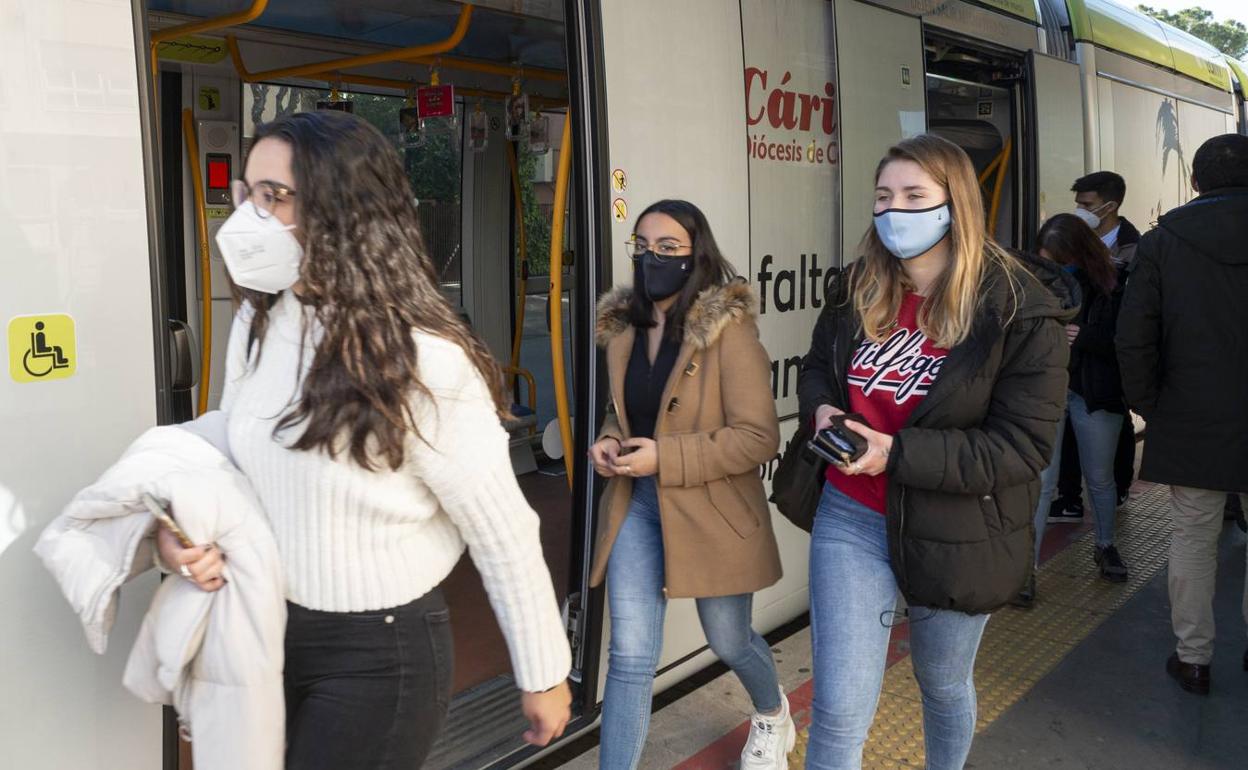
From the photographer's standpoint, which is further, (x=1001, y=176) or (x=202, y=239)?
(x=1001, y=176)

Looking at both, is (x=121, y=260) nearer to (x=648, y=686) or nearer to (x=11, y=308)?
(x=11, y=308)

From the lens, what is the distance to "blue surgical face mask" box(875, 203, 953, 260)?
253 centimetres

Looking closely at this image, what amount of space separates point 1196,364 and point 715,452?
1892 millimetres

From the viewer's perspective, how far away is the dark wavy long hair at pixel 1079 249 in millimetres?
4715

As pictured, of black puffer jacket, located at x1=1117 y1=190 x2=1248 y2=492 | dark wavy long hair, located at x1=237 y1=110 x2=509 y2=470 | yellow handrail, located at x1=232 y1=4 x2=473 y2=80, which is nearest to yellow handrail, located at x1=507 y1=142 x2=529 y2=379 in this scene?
yellow handrail, located at x1=232 y1=4 x2=473 y2=80

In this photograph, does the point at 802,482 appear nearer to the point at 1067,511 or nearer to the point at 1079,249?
the point at 1079,249

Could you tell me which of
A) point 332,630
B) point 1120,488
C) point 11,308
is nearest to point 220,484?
point 332,630

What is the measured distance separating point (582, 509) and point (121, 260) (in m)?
1.56

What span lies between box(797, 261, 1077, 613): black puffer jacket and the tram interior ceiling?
3.64ft

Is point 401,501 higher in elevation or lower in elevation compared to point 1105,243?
lower

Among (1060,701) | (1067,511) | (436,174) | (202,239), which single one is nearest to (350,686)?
(1060,701)

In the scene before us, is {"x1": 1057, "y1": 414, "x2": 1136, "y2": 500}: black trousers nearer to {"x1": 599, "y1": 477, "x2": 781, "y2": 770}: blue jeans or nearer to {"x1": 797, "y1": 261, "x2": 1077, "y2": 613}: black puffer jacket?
{"x1": 599, "y1": 477, "x2": 781, "y2": 770}: blue jeans

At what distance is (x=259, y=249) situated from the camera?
169cm

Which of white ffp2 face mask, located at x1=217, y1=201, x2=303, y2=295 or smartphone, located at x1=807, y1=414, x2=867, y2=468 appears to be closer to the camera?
white ffp2 face mask, located at x1=217, y1=201, x2=303, y2=295
